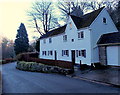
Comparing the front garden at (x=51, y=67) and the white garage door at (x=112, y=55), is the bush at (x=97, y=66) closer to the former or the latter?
the white garage door at (x=112, y=55)

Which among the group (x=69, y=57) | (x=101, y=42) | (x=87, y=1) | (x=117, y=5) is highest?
(x=87, y=1)

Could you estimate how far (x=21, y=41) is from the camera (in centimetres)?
4547

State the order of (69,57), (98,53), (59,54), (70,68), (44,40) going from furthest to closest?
(44,40) → (59,54) → (69,57) → (98,53) → (70,68)

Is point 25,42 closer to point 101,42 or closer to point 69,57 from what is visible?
point 69,57

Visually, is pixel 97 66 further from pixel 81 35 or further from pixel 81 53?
pixel 81 35

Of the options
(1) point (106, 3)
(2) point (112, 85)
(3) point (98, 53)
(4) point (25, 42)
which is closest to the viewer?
(2) point (112, 85)

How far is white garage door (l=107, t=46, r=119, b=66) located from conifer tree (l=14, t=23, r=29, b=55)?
33833 millimetres

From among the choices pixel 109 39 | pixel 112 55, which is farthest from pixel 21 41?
pixel 112 55

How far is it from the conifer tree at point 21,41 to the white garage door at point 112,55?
33.8 meters

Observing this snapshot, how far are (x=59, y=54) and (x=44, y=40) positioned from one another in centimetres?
724

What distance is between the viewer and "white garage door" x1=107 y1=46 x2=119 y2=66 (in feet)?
54.5

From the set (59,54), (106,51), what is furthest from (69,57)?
(106,51)

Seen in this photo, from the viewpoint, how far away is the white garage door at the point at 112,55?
1662 centimetres

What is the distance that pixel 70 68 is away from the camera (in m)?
16.0
